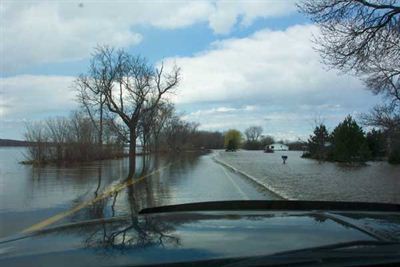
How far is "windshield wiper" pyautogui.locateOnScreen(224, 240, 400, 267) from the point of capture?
8.07 ft

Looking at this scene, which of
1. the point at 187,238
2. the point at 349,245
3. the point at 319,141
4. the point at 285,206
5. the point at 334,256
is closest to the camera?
the point at 334,256

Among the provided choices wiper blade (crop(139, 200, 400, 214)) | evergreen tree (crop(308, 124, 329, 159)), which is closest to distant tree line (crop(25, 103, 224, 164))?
evergreen tree (crop(308, 124, 329, 159))

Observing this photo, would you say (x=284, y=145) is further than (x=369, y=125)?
Yes

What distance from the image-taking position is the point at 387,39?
1625cm

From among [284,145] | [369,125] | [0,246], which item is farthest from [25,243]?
[284,145]

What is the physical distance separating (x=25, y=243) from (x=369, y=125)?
38356 mm

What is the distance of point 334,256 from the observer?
98.7 inches

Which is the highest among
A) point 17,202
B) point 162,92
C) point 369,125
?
point 162,92

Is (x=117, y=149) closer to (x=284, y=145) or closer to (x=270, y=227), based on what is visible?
(x=270, y=227)

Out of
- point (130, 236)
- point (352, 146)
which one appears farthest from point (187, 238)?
point (352, 146)

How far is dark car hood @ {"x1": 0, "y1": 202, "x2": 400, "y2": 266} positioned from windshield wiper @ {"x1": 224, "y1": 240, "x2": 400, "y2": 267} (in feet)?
0.37

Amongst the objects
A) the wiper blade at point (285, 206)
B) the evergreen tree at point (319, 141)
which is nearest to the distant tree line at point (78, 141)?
the evergreen tree at point (319, 141)

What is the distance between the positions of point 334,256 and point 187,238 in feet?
2.75

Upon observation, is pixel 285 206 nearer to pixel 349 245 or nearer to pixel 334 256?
pixel 349 245
